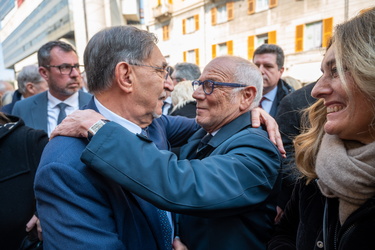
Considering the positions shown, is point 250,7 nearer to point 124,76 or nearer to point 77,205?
point 124,76

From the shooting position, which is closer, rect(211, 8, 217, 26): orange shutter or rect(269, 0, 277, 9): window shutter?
rect(269, 0, 277, 9): window shutter

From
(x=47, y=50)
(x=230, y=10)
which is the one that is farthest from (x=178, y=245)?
(x=230, y=10)

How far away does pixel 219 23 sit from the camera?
1856 centimetres

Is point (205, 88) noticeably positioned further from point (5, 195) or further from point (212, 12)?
point (212, 12)

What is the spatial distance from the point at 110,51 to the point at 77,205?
71 cm


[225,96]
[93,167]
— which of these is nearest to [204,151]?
[225,96]

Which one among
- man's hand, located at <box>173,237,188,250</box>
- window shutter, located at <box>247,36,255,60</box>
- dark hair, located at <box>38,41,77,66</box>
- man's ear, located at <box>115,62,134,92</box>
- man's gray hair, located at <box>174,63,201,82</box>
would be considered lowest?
man's hand, located at <box>173,237,188,250</box>

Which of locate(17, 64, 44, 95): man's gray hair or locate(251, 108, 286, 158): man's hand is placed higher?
locate(17, 64, 44, 95): man's gray hair

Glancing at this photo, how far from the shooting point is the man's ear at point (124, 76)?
1.35 m

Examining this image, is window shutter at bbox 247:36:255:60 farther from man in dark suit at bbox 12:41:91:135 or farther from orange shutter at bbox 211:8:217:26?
man in dark suit at bbox 12:41:91:135

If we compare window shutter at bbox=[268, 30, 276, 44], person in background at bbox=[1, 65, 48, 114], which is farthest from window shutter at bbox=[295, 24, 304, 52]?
person in background at bbox=[1, 65, 48, 114]

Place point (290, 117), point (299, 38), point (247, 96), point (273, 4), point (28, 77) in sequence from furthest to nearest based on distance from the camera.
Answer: point (273, 4) → point (299, 38) → point (28, 77) → point (290, 117) → point (247, 96)

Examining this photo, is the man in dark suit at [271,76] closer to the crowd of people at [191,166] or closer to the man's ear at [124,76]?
the crowd of people at [191,166]

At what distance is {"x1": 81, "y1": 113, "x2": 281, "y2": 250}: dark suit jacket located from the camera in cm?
109
